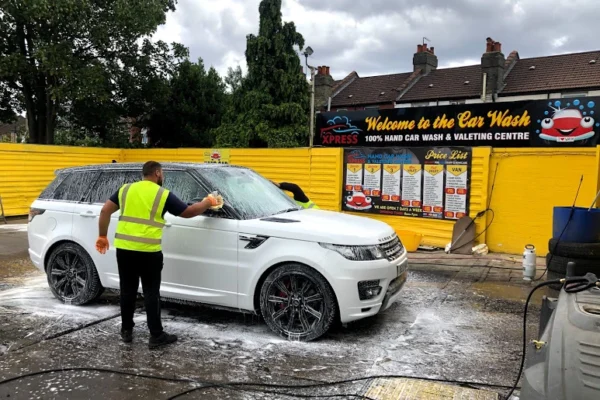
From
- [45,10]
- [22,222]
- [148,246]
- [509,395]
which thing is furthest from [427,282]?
[45,10]

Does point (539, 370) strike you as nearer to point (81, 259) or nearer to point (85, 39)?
point (81, 259)

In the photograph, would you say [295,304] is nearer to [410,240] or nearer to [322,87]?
[410,240]

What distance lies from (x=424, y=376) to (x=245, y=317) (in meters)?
2.10

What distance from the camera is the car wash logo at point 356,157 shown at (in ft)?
34.0

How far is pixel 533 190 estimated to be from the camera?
8680mm

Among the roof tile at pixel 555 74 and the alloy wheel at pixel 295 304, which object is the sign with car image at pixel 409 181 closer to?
the alloy wheel at pixel 295 304

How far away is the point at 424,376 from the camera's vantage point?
3.71 meters

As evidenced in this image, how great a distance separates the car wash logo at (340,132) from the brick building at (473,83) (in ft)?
57.3

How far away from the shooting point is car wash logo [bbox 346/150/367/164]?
34.0 feet

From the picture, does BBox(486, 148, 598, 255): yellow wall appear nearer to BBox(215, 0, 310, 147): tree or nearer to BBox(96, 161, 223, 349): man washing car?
BBox(96, 161, 223, 349): man washing car

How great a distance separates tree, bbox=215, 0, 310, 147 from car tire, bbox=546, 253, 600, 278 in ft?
52.9

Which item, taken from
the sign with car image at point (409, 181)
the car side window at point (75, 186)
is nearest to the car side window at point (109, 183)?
the car side window at point (75, 186)

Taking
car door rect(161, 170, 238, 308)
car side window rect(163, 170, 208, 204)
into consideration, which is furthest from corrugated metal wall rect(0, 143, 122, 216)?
car door rect(161, 170, 238, 308)

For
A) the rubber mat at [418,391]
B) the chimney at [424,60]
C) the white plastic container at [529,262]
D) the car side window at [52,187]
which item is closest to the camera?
the rubber mat at [418,391]
